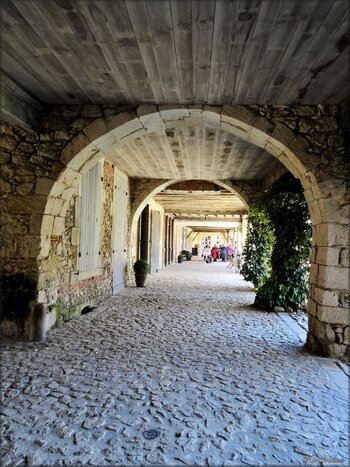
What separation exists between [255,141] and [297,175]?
0.58 m

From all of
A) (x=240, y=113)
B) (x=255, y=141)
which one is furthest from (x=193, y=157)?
(x=240, y=113)

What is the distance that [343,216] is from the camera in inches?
126

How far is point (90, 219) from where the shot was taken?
17.0 feet

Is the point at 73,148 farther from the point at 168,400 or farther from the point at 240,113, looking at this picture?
the point at 168,400

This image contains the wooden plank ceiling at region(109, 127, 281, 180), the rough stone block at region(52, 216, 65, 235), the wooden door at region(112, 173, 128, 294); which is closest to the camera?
the rough stone block at region(52, 216, 65, 235)

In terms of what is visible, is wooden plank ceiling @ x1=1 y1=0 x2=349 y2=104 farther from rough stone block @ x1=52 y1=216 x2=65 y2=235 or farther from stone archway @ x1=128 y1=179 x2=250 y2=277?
stone archway @ x1=128 y1=179 x2=250 y2=277

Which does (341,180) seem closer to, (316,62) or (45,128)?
(316,62)

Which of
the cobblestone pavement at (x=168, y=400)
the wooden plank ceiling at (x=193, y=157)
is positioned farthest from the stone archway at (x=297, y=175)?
the wooden plank ceiling at (x=193, y=157)

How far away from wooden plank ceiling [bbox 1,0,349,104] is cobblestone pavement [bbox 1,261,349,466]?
237cm

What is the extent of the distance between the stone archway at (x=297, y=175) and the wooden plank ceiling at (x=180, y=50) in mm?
213

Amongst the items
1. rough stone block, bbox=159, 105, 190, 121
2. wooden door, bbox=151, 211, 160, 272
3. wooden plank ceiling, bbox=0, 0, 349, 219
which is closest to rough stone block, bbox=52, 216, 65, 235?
wooden plank ceiling, bbox=0, 0, 349, 219

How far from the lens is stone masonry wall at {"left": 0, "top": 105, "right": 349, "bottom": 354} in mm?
3201

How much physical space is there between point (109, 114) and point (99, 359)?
7.86 ft

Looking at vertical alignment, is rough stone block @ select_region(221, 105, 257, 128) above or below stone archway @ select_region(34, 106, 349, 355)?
above
